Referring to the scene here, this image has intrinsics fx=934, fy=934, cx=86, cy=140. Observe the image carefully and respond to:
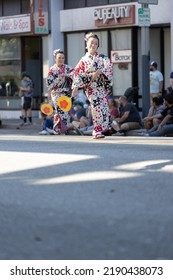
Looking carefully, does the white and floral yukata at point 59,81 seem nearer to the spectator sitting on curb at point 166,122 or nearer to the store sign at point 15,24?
the spectator sitting on curb at point 166,122

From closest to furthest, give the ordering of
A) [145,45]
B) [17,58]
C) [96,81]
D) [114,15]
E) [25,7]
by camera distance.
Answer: [96,81]
[145,45]
[114,15]
[25,7]
[17,58]

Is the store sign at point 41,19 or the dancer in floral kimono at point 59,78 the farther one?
the store sign at point 41,19

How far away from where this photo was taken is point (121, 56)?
28516mm

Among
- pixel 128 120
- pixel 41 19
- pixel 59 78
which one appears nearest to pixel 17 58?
pixel 41 19

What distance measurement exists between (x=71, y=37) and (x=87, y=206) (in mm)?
23166

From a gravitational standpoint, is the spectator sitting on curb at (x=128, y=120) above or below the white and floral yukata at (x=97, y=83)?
below

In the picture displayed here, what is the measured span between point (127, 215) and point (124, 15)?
20.7m

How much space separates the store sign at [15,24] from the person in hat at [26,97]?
6.69 feet

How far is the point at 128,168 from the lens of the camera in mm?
10492

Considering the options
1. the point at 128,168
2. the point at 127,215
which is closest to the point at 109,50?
the point at 128,168

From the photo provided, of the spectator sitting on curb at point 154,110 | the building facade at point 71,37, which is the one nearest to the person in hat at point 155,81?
the building facade at point 71,37

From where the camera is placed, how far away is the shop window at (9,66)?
33.6 m

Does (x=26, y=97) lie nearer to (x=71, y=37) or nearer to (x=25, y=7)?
(x=71, y=37)
